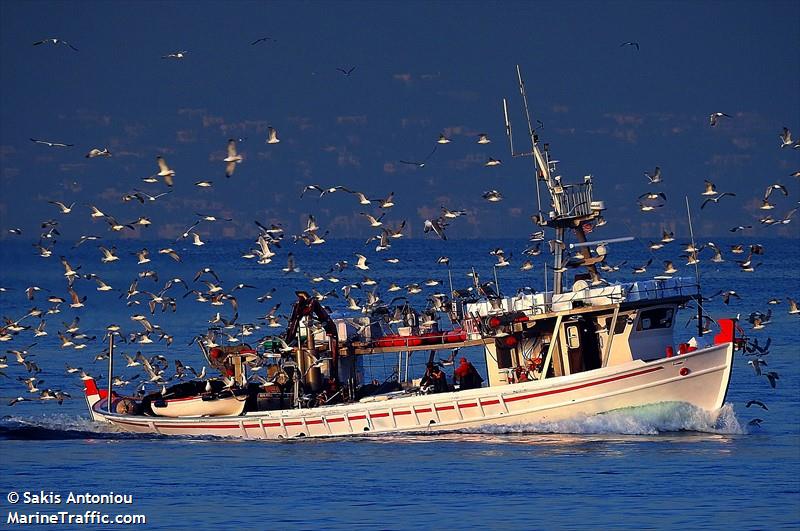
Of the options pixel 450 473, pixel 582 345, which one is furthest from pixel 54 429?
pixel 582 345

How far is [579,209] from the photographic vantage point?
2012 inches

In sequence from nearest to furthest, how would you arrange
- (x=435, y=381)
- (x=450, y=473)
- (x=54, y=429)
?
(x=450, y=473) → (x=435, y=381) → (x=54, y=429)

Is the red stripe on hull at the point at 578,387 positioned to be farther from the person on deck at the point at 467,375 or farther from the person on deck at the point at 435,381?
the person on deck at the point at 435,381

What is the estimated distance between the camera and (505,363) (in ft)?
169

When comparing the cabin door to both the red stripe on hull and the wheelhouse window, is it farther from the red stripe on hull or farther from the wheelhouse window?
the wheelhouse window

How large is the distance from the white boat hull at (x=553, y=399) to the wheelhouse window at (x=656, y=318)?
1.67m

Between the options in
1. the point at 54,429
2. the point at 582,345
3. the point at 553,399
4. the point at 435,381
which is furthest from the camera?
the point at 54,429

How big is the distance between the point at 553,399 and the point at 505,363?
7.61 feet

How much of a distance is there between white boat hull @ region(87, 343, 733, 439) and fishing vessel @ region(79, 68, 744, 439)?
1.1 inches

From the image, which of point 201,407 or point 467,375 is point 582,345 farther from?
point 201,407

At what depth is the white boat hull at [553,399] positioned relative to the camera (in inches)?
1949

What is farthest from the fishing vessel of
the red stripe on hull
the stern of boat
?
the stern of boat

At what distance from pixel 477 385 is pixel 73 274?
18913 mm

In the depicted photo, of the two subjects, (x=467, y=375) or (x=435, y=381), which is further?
(x=467, y=375)
